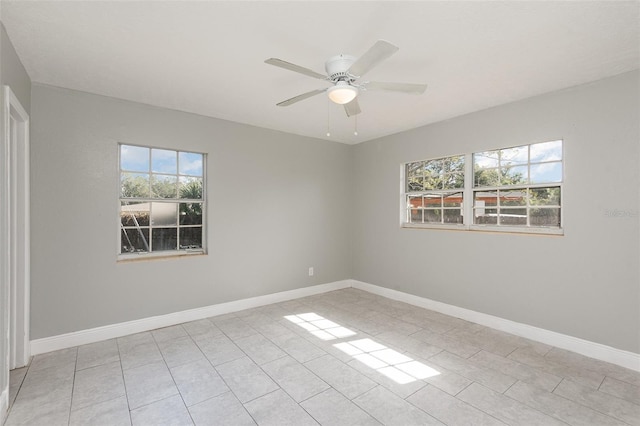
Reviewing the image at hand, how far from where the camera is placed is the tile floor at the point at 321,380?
2000 mm

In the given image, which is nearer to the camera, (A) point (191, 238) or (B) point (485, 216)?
(B) point (485, 216)

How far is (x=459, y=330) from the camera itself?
343 cm

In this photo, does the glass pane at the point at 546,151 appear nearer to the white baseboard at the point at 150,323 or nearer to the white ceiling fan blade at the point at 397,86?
the white ceiling fan blade at the point at 397,86

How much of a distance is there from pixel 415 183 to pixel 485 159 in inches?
40.5

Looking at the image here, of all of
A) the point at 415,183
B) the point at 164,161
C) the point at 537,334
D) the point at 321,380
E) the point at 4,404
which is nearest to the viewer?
the point at 4,404

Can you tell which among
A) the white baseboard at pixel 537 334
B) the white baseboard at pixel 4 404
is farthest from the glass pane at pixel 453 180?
the white baseboard at pixel 4 404

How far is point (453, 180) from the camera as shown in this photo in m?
4.05

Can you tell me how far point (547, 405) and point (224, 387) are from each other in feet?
7.73

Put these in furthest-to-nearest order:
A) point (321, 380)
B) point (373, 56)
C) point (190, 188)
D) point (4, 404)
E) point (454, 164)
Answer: point (454, 164), point (190, 188), point (321, 380), point (4, 404), point (373, 56)

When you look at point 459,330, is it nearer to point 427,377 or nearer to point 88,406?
point 427,377

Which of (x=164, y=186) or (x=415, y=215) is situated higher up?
(x=164, y=186)

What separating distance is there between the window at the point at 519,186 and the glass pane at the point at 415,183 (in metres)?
0.77

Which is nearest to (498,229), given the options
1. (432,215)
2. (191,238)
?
(432,215)

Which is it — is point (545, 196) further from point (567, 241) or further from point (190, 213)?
point (190, 213)
